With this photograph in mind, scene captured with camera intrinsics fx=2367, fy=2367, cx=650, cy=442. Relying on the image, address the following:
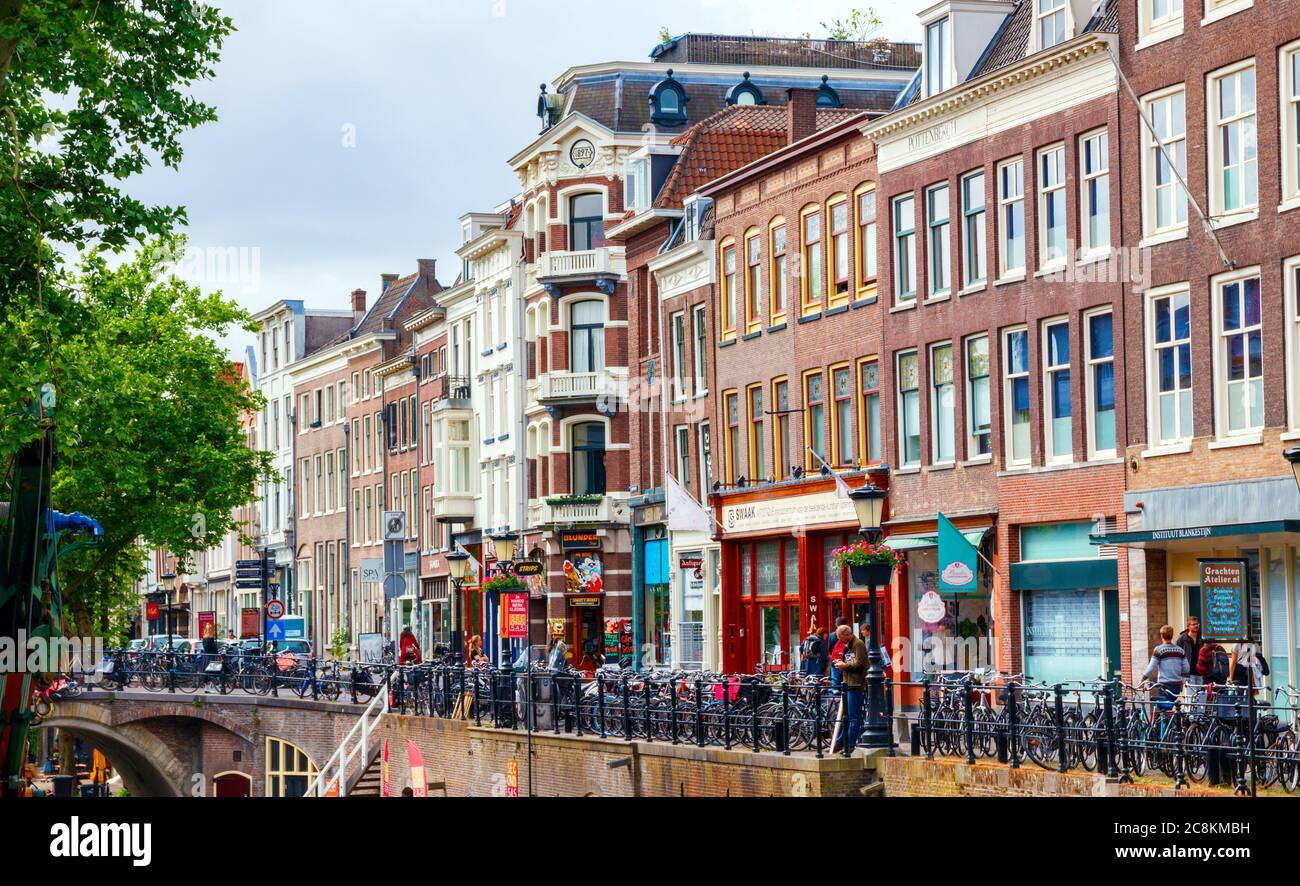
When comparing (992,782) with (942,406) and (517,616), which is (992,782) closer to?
(517,616)

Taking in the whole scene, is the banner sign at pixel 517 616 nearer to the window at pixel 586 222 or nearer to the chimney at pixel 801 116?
the chimney at pixel 801 116

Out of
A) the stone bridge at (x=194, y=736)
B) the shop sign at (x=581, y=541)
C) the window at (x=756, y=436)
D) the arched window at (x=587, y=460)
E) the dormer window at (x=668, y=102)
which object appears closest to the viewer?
the window at (x=756, y=436)

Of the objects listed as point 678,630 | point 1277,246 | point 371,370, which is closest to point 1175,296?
point 1277,246

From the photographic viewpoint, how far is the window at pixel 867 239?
157 ft

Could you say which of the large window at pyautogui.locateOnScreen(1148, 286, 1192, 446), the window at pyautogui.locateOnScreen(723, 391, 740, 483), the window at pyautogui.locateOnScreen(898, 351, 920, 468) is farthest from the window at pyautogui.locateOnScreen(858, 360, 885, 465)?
the large window at pyautogui.locateOnScreen(1148, 286, 1192, 446)

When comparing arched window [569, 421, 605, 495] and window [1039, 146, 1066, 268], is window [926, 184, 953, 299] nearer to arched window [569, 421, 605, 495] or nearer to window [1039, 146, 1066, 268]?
window [1039, 146, 1066, 268]

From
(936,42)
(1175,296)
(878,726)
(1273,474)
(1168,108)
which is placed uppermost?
(936,42)

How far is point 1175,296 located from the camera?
123 ft

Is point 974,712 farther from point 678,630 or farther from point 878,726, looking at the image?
point 678,630

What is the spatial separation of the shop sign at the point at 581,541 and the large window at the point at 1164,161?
1196 inches

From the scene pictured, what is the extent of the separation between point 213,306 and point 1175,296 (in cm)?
4581

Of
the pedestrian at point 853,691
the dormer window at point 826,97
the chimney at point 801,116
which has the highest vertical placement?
the dormer window at point 826,97

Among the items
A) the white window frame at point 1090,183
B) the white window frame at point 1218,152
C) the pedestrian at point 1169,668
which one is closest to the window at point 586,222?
the white window frame at point 1090,183

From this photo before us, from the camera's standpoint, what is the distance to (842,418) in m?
49.1
